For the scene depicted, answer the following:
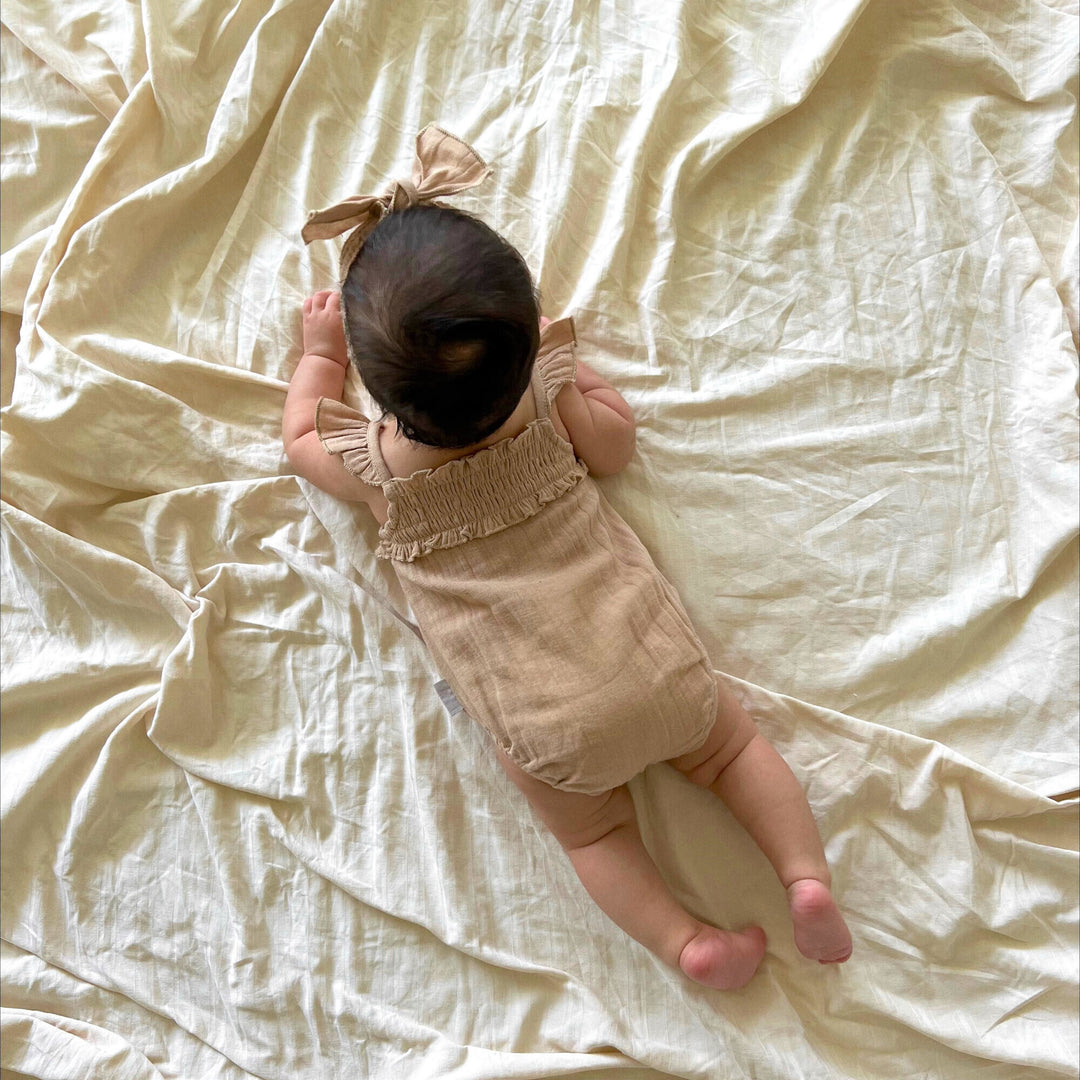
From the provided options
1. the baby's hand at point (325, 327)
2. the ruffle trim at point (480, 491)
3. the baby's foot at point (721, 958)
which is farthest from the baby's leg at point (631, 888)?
the baby's hand at point (325, 327)

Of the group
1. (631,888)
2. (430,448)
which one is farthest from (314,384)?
(631,888)

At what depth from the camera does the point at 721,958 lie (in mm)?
896

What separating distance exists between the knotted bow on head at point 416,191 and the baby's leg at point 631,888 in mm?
559

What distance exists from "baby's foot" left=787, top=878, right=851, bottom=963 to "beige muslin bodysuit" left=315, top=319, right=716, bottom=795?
169mm

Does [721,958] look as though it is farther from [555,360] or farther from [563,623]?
[555,360]

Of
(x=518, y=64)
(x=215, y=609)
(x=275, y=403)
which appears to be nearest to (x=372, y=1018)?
(x=215, y=609)

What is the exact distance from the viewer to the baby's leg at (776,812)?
2.89 ft

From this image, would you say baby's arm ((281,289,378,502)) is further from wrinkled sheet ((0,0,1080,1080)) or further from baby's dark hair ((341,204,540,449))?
baby's dark hair ((341,204,540,449))

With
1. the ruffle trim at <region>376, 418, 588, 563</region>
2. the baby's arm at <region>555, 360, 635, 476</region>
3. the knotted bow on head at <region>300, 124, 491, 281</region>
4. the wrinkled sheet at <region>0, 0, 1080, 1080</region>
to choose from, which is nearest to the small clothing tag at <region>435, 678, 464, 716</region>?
the wrinkled sheet at <region>0, 0, 1080, 1080</region>

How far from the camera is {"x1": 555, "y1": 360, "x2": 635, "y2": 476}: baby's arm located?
97 cm

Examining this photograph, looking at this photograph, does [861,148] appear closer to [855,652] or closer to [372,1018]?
[855,652]

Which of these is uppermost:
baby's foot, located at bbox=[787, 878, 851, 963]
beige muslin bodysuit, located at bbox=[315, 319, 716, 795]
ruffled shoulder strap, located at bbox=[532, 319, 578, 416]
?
ruffled shoulder strap, located at bbox=[532, 319, 578, 416]

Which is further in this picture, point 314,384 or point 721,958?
point 314,384

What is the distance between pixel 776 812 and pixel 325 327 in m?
0.70
